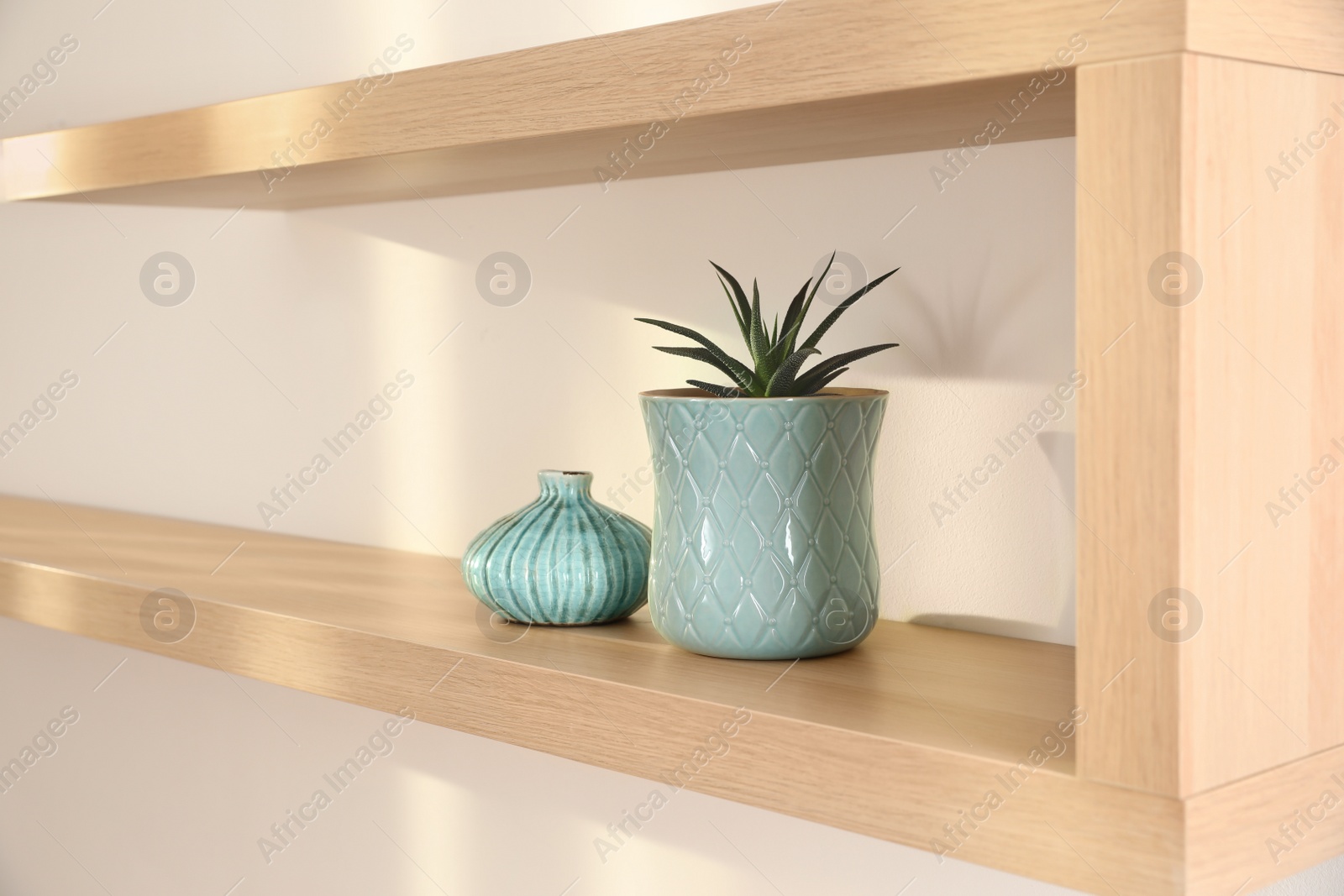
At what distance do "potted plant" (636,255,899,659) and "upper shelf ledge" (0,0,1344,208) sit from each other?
11cm

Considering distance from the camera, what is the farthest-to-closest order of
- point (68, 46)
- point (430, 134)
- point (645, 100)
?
point (68, 46) < point (430, 134) < point (645, 100)

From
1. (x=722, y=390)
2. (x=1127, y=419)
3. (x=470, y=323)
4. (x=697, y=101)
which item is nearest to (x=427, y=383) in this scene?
(x=470, y=323)

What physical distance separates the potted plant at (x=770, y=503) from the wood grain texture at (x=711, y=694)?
0.02 metres

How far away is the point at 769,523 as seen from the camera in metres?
0.65

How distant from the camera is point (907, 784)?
19.7 inches

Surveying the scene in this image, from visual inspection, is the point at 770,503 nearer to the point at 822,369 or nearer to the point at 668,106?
the point at 822,369

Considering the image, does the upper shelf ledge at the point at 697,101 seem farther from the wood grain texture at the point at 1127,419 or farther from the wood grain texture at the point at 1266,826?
the wood grain texture at the point at 1266,826

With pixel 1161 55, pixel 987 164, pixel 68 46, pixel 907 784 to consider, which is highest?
pixel 68 46

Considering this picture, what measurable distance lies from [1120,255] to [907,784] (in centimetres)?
23

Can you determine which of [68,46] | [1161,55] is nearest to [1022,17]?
[1161,55]

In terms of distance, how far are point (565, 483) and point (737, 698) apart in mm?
238

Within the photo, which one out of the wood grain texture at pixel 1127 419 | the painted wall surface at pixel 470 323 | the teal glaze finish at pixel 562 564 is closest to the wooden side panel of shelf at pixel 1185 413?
the wood grain texture at pixel 1127 419

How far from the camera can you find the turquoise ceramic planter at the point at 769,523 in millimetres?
647

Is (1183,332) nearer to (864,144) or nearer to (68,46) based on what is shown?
(864,144)
